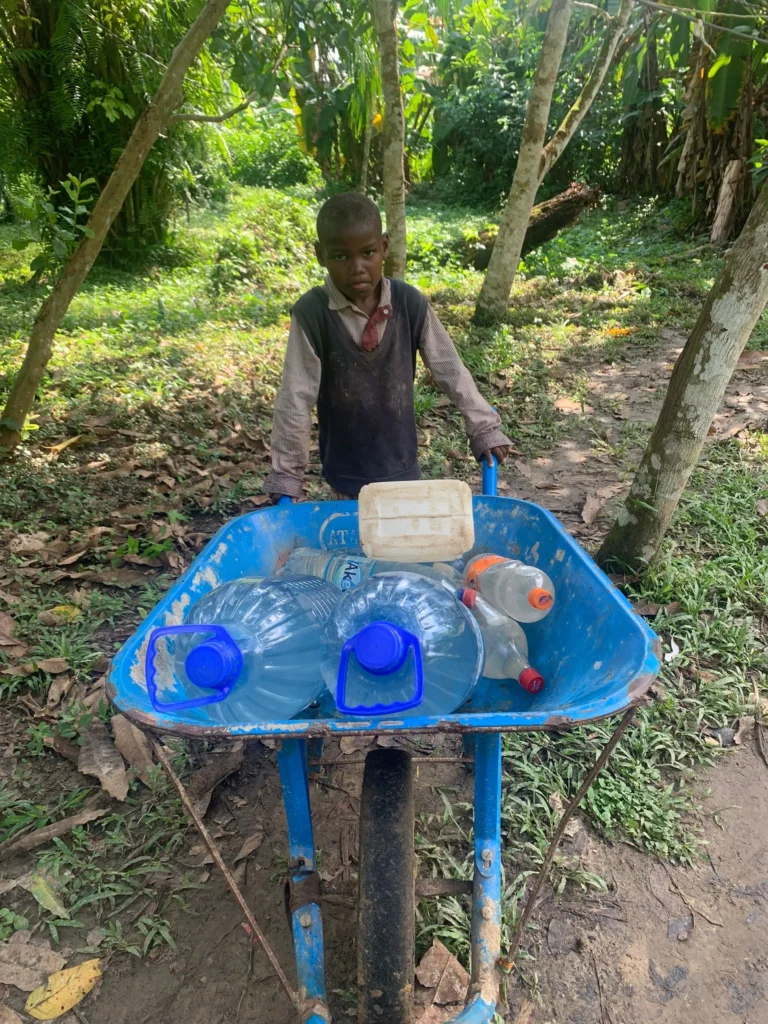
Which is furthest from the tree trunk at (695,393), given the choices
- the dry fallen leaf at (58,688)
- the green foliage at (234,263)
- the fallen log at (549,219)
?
the fallen log at (549,219)

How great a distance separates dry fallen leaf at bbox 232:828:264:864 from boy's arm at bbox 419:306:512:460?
1.43 m

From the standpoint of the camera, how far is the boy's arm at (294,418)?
2.07m

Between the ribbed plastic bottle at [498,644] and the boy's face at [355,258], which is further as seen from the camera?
the boy's face at [355,258]

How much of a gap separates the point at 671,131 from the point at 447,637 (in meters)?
12.7

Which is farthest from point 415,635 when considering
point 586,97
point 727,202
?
point 727,202

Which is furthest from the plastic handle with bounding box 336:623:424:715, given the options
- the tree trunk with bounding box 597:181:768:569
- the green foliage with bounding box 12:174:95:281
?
the green foliage with bounding box 12:174:95:281

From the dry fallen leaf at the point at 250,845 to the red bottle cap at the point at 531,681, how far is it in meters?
1.12

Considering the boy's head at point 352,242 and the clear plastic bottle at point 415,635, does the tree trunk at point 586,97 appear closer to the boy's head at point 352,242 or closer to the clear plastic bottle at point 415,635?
the boy's head at point 352,242

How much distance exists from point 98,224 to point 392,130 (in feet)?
7.44

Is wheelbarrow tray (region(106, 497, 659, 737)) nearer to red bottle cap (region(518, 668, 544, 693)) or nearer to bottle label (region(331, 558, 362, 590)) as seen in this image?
red bottle cap (region(518, 668, 544, 693))

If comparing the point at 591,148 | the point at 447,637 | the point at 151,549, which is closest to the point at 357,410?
the point at 447,637

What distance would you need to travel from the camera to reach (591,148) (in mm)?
12414

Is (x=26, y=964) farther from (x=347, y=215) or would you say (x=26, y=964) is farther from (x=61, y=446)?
(x=61, y=446)

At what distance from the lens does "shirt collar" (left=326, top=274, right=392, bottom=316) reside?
2.25 m
